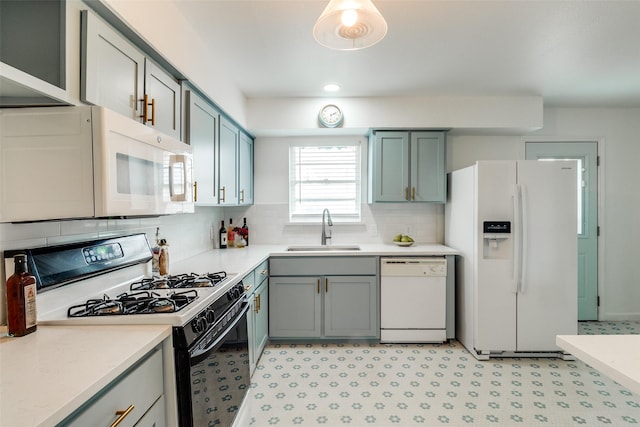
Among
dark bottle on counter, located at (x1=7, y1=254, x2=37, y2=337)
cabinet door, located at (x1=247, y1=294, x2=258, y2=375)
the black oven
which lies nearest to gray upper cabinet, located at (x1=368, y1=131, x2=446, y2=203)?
cabinet door, located at (x1=247, y1=294, x2=258, y2=375)

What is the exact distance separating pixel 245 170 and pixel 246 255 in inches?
38.0

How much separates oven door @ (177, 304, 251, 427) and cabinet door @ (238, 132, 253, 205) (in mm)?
1534

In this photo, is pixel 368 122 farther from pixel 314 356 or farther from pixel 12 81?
pixel 12 81

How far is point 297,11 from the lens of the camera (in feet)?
6.33

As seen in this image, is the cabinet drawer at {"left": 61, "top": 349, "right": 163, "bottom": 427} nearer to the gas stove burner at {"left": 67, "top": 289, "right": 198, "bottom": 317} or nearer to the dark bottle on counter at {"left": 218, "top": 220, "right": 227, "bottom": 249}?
the gas stove burner at {"left": 67, "top": 289, "right": 198, "bottom": 317}

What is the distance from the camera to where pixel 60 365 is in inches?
36.5

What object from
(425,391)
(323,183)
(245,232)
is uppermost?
(323,183)

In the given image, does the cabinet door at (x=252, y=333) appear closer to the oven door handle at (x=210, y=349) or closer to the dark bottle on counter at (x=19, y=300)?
the oven door handle at (x=210, y=349)

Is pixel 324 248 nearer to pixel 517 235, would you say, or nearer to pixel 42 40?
pixel 517 235

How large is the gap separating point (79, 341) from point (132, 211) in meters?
0.47

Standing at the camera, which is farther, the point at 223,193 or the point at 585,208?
the point at 585,208

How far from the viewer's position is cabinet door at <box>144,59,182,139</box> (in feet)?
5.31

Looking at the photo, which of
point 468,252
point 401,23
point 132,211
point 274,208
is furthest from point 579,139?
point 132,211

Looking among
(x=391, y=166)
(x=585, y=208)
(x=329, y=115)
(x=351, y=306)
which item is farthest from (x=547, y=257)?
(x=329, y=115)
